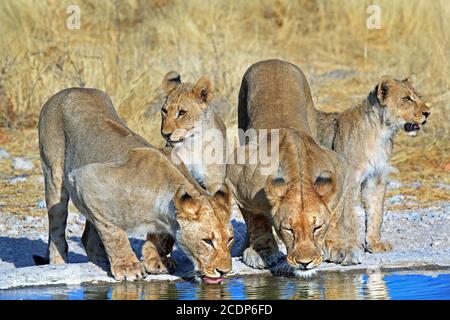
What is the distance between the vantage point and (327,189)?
750cm

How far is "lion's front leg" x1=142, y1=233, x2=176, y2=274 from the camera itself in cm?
802

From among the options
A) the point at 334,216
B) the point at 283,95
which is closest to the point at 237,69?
the point at 283,95

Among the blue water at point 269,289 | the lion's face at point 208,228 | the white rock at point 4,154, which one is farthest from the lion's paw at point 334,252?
the white rock at point 4,154

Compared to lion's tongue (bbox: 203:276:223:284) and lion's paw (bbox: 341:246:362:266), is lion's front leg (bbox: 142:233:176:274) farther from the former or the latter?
lion's paw (bbox: 341:246:362:266)

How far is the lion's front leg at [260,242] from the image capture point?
820cm

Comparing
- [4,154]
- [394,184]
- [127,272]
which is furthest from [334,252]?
[4,154]

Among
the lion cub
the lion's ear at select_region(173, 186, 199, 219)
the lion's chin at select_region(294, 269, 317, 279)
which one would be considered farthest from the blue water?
the lion cub

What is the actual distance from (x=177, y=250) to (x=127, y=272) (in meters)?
1.37

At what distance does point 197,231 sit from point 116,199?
0.78m

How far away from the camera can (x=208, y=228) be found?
23.6 ft

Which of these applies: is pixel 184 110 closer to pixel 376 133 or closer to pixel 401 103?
pixel 376 133

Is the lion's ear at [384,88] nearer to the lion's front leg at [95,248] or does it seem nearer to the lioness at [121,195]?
the lioness at [121,195]

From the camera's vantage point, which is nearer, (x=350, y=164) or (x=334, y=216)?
(x=334, y=216)
